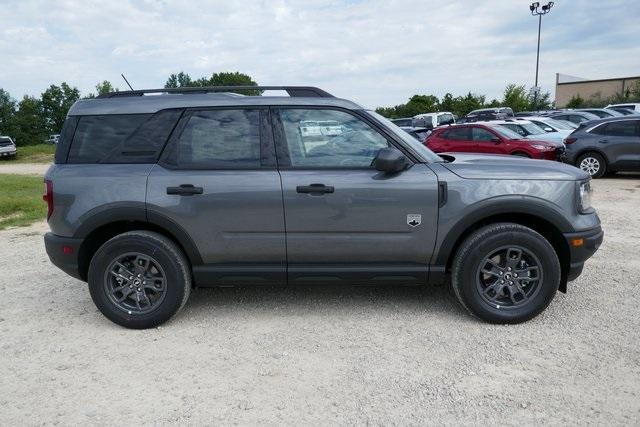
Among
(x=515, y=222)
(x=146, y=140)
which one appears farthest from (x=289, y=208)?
(x=515, y=222)

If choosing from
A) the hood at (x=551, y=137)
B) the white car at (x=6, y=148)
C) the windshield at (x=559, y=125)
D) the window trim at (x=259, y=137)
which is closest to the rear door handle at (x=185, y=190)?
the window trim at (x=259, y=137)

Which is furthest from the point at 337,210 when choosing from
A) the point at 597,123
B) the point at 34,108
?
the point at 34,108

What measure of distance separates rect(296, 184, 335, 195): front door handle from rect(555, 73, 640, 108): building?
61722 millimetres

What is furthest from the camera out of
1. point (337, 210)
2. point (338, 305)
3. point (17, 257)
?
point (17, 257)

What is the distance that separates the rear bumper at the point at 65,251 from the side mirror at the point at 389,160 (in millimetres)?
2396

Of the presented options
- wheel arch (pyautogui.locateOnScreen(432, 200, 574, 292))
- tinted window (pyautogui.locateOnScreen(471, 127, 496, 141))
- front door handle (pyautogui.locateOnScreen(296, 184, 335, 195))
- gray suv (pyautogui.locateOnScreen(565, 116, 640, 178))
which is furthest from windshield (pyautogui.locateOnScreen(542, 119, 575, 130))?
front door handle (pyautogui.locateOnScreen(296, 184, 335, 195))

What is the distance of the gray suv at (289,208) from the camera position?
375cm

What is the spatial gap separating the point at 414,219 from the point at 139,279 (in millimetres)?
2202

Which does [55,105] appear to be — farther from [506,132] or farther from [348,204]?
[348,204]

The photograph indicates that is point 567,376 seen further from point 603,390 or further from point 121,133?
point 121,133

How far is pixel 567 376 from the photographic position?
122 inches

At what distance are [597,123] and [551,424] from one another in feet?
37.2

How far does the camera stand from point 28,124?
62.2 meters

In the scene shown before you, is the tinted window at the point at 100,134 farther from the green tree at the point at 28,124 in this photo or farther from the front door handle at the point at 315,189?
the green tree at the point at 28,124
